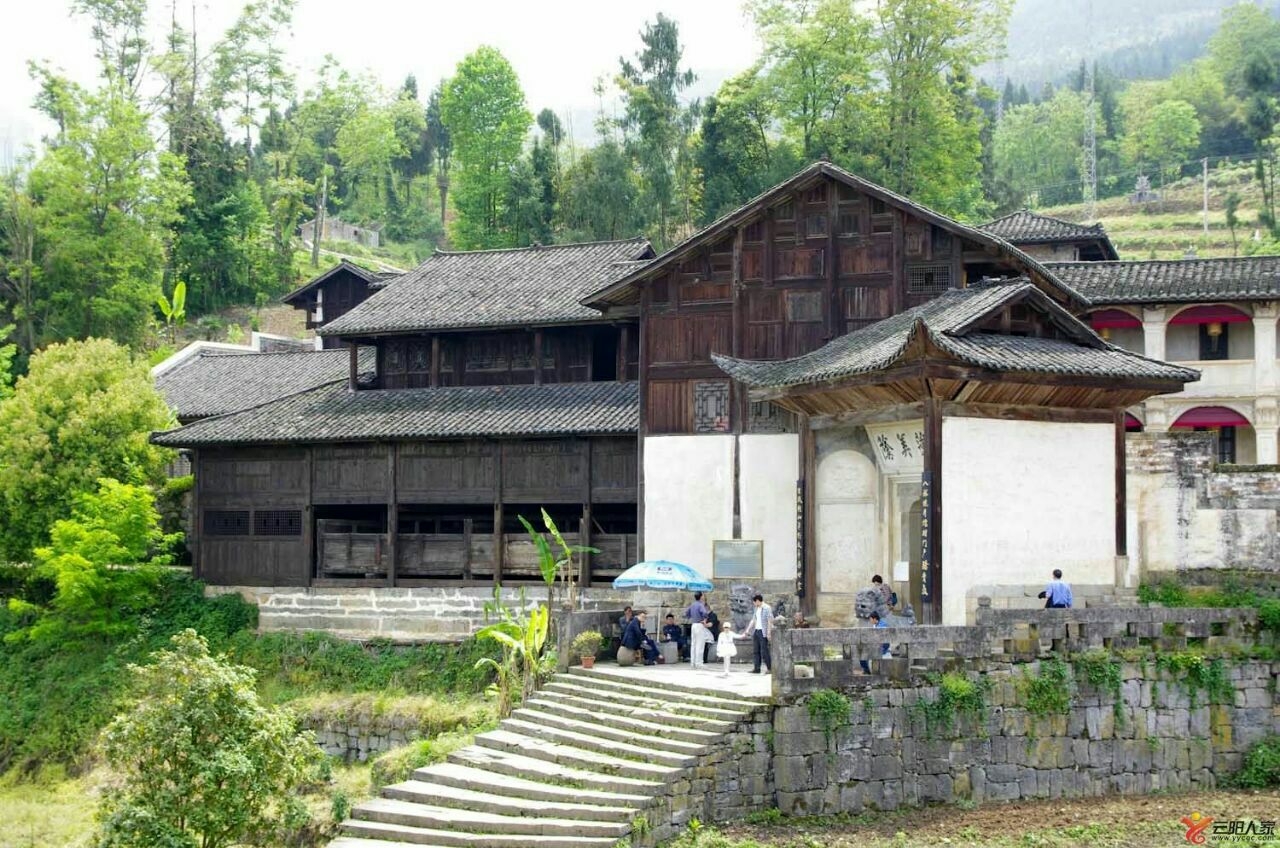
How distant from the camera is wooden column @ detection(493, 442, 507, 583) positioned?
31.3 meters

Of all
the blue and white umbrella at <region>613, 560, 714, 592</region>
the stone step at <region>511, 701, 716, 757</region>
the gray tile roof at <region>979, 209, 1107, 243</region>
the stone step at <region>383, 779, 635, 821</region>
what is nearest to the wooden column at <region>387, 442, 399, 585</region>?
the blue and white umbrella at <region>613, 560, 714, 592</region>

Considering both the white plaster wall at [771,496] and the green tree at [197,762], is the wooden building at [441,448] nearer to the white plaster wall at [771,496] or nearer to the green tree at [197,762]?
the white plaster wall at [771,496]

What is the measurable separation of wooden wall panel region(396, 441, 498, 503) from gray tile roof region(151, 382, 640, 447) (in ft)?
2.01

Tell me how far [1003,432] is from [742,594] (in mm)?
6310

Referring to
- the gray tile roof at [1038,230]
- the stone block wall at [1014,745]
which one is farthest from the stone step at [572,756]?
the gray tile roof at [1038,230]

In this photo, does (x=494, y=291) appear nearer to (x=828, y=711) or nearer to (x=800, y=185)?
(x=800, y=185)

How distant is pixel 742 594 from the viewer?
28078mm

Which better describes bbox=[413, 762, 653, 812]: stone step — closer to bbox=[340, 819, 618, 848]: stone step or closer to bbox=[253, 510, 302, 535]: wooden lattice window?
bbox=[340, 819, 618, 848]: stone step

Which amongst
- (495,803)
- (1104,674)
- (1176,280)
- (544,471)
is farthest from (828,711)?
(1176,280)

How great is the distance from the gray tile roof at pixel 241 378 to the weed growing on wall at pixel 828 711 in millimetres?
20972

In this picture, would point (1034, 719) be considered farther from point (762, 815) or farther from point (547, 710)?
point (547, 710)

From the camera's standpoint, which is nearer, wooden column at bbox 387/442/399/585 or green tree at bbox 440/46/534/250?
wooden column at bbox 387/442/399/585

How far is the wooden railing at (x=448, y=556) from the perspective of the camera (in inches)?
1212

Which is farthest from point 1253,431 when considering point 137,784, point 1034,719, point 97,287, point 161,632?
point 97,287
